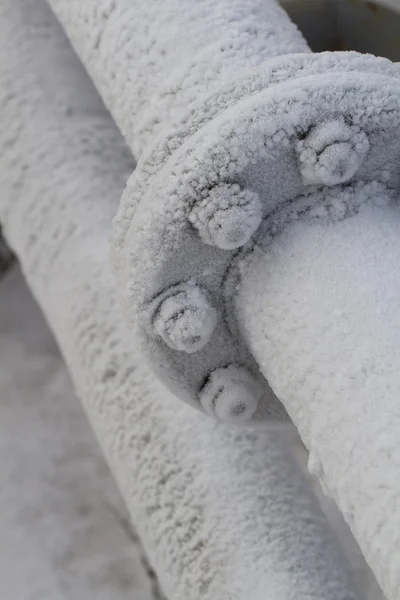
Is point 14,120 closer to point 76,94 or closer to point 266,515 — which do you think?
point 76,94

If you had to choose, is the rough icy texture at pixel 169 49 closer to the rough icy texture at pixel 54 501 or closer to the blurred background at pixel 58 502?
the blurred background at pixel 58 502

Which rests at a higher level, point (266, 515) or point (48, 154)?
point (48, 154)

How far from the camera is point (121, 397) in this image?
1.56 ft

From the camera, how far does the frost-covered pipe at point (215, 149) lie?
0.30 m

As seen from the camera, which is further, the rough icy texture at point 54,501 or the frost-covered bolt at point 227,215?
the rough icy texture at point 54,501

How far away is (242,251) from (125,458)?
19 cm

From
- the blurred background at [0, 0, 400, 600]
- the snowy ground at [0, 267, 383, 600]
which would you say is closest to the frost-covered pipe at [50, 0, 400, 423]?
the blurred background at [0, 0, 400, 600]

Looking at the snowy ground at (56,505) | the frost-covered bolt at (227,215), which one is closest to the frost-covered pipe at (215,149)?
the frost-covered bolt at (227,215)

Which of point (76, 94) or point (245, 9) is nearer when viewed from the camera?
point (245, 9)

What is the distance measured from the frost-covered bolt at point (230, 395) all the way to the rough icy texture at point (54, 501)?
411 mm

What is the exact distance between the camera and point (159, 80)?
0.35 meters

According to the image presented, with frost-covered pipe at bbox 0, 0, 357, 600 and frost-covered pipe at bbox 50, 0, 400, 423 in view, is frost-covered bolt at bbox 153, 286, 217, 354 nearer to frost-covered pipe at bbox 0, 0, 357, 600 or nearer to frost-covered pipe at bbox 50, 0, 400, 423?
frost-covered pipe at bbox 50, 0, 400, 423

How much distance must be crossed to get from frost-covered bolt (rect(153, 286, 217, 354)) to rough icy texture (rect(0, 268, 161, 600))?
45 centimetres

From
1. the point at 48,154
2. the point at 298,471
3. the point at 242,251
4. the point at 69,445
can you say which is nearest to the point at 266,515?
the point at 298,471
